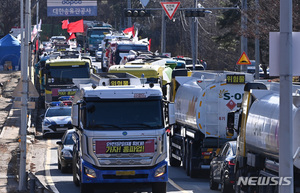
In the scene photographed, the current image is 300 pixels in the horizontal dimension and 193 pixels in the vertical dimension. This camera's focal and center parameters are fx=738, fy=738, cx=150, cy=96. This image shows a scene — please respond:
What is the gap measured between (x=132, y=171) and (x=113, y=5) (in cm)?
10639

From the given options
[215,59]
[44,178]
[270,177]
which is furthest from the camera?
[215,59]

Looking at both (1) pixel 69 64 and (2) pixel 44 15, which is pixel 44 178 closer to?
(1) pixel 69 64

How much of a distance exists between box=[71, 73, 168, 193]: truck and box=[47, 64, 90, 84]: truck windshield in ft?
64.5

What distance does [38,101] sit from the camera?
1876 inches

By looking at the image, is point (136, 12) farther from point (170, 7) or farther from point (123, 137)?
point (123, 137)

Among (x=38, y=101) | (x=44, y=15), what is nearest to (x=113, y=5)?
(x=44, y=15)

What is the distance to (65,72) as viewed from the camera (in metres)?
37.4

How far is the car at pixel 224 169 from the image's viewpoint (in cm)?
1791

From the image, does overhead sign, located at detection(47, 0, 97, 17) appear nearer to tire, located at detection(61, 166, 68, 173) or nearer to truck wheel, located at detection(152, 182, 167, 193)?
tire, located at detection(61, 166, 68, 173)

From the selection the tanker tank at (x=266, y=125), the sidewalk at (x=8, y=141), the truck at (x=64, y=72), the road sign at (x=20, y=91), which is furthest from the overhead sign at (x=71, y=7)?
the tanker tank at (x=266, y=125)

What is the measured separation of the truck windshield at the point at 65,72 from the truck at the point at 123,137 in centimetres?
1967

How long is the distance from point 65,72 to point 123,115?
796 inches

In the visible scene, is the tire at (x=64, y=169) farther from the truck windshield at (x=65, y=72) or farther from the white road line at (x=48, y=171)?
the truck windshield at (x=65, y=72)

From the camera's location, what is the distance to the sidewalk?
20969 mm
